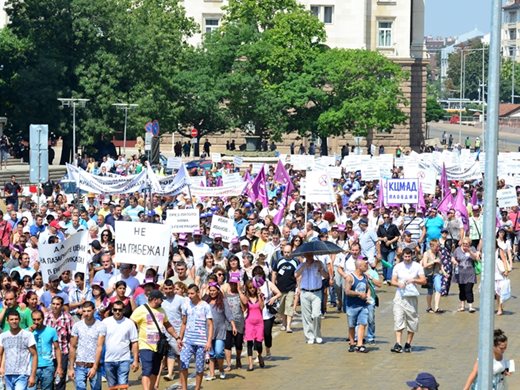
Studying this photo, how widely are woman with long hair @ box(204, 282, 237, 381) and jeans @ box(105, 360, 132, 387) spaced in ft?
8.25

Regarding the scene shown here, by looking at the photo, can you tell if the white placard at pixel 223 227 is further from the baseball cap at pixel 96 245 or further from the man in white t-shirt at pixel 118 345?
the man in white t-shirt at pixel 118 345

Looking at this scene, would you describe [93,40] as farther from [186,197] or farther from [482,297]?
[482,297]

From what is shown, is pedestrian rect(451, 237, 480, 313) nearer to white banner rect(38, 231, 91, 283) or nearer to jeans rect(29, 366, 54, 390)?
white banner rect(38, 231, 91, 283)

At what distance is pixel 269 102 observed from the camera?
80.2 m

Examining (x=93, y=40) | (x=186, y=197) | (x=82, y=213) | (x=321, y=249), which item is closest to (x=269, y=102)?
(x=93, y=40)

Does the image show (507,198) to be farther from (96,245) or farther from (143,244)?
(143,244)

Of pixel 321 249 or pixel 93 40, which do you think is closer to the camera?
pixel 321 249

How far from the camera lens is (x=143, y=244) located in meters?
21.3

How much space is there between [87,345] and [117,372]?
43cm

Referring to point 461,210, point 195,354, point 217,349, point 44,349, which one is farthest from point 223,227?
A: point 44,349

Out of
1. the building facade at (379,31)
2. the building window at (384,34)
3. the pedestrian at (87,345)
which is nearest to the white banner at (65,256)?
the pedestrian at (87,345)

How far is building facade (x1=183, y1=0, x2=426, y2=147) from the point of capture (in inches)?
3804

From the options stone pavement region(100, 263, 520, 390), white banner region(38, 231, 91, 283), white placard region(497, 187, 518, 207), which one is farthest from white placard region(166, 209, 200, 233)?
white placard region(497, 187, 518, 207)

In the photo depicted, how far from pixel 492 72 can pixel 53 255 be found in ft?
30.0
